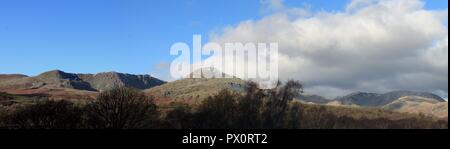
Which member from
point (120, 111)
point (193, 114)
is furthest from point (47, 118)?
point (193, 114)

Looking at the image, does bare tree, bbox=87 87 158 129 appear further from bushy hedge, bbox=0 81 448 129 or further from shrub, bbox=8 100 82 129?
shrub, bbox=8 100 82 129

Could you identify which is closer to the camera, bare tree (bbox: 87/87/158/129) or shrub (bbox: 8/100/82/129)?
shrub (bbox: 8/100/82/129)

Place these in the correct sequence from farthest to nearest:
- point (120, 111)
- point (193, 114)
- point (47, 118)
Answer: point (193, 114) < point (120, 111) < point (47, 118)

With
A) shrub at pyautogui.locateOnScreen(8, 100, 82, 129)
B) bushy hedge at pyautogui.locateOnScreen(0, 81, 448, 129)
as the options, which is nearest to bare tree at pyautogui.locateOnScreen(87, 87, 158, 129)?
bushy hedge at pyautogui.locateOnScreen(0, 81, 448, 129)

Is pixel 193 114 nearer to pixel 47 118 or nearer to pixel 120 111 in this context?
pixel 120 111

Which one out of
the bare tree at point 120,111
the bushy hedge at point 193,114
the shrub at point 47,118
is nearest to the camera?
the shrub at point 47,118

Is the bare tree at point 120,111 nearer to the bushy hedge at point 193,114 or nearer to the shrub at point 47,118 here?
the bushy hedge at point 193,114

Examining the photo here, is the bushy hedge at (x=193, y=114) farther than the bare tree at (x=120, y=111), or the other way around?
the bare tree at (x=120, y=111)

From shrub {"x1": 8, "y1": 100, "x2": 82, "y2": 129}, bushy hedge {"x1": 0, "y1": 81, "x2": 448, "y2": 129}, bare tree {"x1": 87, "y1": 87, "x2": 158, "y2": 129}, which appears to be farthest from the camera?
bare tree {"x1": 87, "y1": 87, "x2": 158, "y2": 129}

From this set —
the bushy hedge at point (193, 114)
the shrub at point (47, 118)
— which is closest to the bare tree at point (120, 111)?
the bushy hedge at point (193, 114)

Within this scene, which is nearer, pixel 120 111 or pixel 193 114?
pixel 120 111

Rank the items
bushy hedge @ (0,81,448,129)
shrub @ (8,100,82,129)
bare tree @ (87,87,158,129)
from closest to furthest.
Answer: shrub @ (8,100,82,129), bushy hedge @ (0,81,448,129), bare tree @ (87,87,158,129)
